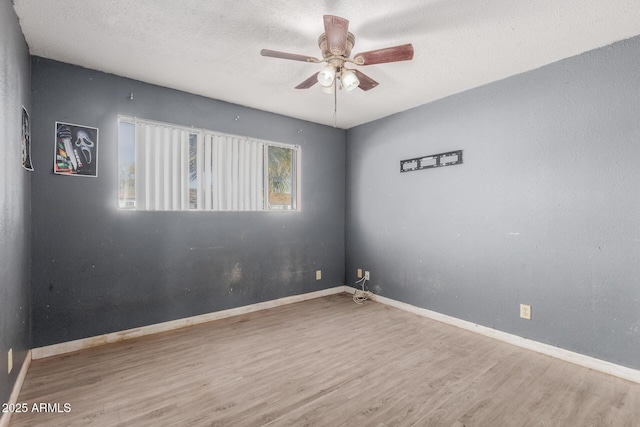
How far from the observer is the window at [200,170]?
Result: 3035 millimetres

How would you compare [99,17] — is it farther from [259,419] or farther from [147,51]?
[259,419]

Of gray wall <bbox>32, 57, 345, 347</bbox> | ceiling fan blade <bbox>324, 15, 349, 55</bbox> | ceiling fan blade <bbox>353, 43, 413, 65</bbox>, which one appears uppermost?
ceiling fan blade <bbox>324, 15, 349, 55</bbox>

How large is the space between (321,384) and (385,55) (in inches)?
90.8

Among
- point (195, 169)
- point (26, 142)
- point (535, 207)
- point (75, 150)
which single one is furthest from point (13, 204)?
point (535, 207)

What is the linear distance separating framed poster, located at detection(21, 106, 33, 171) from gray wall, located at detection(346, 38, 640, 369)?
11.7 feet

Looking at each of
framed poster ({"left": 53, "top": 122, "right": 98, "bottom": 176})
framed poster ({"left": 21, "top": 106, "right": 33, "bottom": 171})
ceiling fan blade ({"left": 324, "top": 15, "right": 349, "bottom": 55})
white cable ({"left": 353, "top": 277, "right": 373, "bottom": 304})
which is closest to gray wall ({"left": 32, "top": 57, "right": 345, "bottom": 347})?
framed poster ({"left": 53, "top": 122, "right": 98, "bottom": 176})

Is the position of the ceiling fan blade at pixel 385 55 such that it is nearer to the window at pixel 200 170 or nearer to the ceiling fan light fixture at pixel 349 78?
the ceiling fan light fixture at pixel 349 78

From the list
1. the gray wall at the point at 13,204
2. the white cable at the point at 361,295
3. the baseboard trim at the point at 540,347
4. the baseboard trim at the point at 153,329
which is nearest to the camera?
the gray wall at the point at 13,204

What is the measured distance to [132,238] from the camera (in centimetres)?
299

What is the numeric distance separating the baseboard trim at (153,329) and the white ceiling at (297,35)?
2452 millimetres

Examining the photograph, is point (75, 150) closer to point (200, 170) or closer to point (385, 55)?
point (200, 170)

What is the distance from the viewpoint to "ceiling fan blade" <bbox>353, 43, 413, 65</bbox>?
6.56 feet

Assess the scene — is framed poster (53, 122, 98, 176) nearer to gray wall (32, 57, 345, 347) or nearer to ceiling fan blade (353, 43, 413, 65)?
gray wall (32, 57, 345, 347)

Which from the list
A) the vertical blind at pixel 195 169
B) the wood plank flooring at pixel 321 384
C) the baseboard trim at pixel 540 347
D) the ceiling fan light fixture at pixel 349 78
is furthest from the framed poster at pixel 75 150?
the baseboard trim at pixel 540 347
